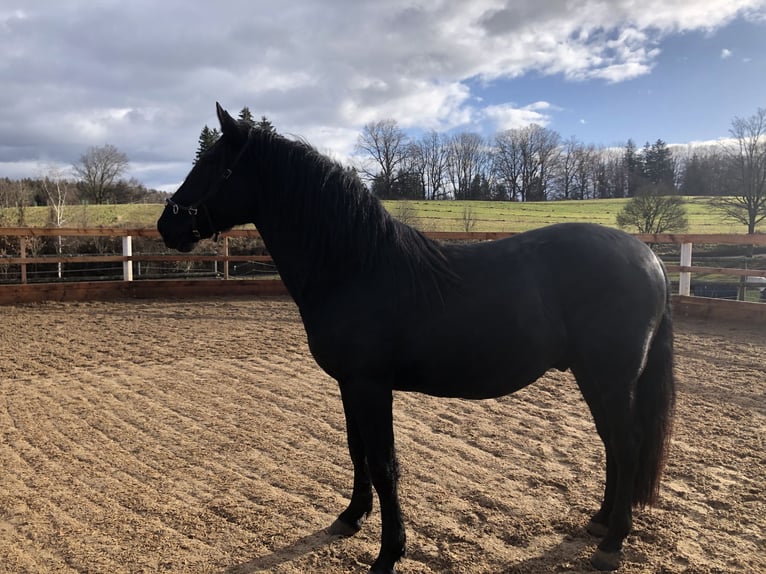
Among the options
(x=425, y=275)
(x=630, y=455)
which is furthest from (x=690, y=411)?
(x=425, y=275)

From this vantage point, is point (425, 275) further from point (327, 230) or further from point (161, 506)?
point (161, 506)

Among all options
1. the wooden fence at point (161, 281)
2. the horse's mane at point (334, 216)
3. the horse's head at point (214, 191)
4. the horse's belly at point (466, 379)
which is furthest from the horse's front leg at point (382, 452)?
the wooden fence at point (161, 281)

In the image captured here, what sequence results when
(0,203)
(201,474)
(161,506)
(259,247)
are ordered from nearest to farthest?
A: (161,506)
(201,474)
(259,247)
(0,203)

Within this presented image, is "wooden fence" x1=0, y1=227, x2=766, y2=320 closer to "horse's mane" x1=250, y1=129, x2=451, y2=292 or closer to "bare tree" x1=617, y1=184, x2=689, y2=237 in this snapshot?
"horse's mane" x1=250, y1=129, x2=451, y2=292

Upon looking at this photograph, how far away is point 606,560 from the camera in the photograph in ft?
7.32

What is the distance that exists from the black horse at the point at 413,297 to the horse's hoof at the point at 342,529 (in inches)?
12.6

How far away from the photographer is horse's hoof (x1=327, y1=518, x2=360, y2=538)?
8.09 ft

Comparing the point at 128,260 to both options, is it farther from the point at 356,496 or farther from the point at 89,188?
the point at 89,188

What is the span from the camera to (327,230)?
227 cm

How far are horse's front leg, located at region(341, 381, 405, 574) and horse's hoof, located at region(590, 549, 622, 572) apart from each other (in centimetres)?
89

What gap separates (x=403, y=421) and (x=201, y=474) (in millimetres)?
1588

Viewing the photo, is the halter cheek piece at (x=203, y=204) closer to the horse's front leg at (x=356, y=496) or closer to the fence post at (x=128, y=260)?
the horse's front leg at (x=356, y=496)

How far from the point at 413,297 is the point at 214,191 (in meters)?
1.08

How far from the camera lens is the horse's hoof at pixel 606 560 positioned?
2.22 metres
